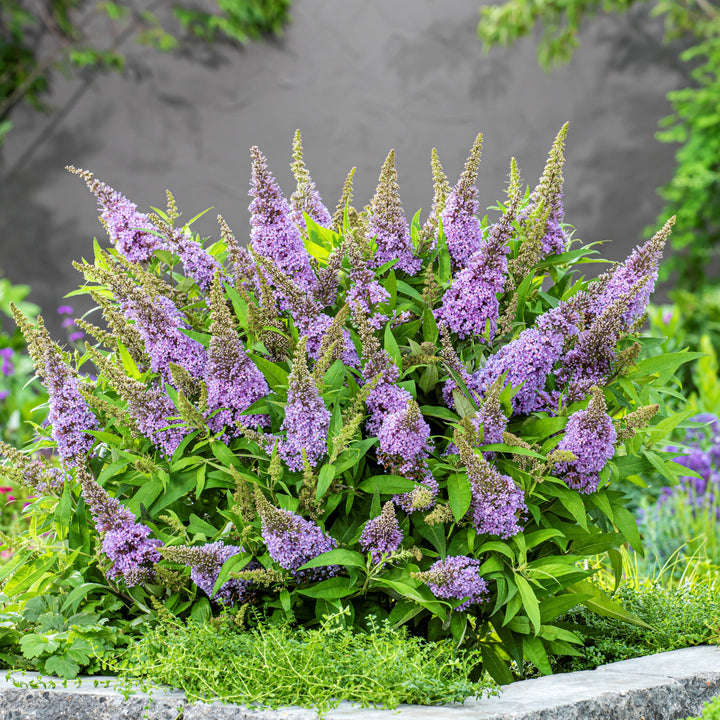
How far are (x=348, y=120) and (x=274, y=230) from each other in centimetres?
642

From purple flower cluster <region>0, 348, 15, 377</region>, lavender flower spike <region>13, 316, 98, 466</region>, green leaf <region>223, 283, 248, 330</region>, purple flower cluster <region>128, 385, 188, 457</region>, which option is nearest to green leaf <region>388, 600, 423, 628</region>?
purple flower cluster <region>128, 385, 188, 457</region>

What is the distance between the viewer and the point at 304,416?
171cm

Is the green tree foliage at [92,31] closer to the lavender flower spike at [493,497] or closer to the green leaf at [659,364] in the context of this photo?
the green leaf at [659,364]

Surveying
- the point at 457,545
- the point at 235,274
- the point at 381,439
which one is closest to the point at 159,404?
the point at 235,274

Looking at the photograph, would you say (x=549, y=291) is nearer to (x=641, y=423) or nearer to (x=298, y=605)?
(x=641, y=423)

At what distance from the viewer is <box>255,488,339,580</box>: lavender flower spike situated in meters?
1.62

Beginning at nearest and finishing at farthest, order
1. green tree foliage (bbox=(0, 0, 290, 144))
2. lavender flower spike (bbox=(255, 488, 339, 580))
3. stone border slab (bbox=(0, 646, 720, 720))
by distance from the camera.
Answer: stone border slab (bbox=(0, 646, 720, 720)), lavender flower spike (bbox=(255, 488, 339, 580)), green tree foliage (bbox=(0, 0, 290, 144))

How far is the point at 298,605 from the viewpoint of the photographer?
1.94 meters

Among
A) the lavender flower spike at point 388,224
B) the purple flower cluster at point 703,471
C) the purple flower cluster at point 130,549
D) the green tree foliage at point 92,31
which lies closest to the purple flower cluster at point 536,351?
the lavender flower spike at point 388,224

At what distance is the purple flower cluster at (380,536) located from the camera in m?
1.72

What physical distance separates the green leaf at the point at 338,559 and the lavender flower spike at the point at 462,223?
0.87 meters

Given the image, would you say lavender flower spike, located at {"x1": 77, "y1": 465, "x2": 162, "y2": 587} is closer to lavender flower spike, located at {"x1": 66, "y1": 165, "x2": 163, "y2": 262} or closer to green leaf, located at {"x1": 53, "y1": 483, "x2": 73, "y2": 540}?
green leaf, located at {"x1": 53, "y1": 483, "x2": 73, "y2": 540}

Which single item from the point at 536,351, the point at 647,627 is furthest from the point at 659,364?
the point at 647,627

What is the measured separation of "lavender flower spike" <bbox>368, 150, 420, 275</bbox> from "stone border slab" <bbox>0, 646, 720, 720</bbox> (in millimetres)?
1060
